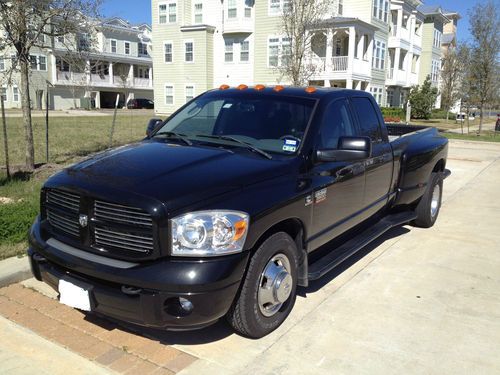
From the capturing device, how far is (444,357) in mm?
3305

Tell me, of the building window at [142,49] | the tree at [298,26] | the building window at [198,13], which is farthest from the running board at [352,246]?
the building window at [142,49]

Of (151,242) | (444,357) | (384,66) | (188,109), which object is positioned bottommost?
(444,357)

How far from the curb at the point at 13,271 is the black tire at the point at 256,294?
88.7 inches

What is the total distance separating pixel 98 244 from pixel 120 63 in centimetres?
5713

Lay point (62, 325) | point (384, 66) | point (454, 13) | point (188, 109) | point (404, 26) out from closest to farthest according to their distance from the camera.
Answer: point (62, 325) < point (188, 109) < point (384, 66) < point (404, 26) < point (454, 13)

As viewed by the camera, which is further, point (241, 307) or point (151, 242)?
point (241, 307)

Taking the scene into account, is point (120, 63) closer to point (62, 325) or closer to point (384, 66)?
point (384, 66)

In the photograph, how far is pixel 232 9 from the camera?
110 ft

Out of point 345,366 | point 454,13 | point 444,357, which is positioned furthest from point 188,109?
point 454,13

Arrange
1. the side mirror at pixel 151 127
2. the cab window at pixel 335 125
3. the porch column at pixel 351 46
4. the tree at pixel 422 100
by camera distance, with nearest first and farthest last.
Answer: the cab window at pixel 335 125 → the side mirror at pixel 151 127 → the porch column at pixel 351 46 → the tree at pixel 422 100

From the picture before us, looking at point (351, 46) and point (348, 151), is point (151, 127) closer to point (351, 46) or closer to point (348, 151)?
point (348, 151)

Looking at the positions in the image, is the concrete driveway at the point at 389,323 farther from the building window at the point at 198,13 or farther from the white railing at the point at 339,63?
the building window at the point at 198,13

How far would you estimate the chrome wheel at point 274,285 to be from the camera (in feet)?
11.0

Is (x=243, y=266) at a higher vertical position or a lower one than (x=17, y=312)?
higher
